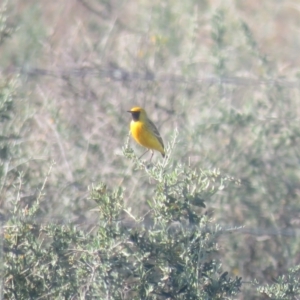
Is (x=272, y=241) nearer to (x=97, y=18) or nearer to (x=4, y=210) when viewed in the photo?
(x=4, y=210)

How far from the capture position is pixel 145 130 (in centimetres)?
659

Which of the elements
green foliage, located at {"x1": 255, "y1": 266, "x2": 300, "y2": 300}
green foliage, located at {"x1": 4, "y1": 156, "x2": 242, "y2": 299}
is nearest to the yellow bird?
green foliage, located at {"x1": 4, "y1": 156, "x2": 242, "y2": 299}

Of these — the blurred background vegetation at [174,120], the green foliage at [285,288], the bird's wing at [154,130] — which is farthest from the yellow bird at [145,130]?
the green foliage at [285,288]

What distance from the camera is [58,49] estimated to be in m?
7.51

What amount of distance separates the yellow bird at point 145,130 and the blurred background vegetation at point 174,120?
13cm

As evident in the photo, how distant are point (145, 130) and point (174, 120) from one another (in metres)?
0.33

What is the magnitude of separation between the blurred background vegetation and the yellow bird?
0.44 ft

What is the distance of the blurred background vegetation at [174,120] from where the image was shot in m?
6.27

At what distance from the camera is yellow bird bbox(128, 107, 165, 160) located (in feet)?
21.1

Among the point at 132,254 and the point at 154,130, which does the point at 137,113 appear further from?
the point at 132,254

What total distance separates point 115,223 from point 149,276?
29 cm

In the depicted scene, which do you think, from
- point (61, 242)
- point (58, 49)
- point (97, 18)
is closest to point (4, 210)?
point (61, 242)

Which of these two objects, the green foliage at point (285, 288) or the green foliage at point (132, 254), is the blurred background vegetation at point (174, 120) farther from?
the green foliage at point (285, 288)

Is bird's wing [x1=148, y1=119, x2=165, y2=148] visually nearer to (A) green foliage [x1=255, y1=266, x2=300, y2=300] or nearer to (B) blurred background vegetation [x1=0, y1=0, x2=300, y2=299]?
(B) blurred background vegetation [x1=0, y1=0, x2=300, y2=299]
